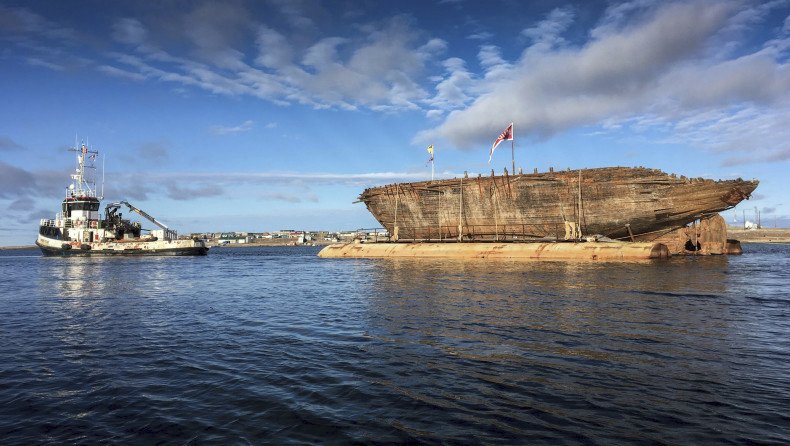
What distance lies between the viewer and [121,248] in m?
67.5

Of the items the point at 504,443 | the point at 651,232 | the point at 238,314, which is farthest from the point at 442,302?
the point at 651,232

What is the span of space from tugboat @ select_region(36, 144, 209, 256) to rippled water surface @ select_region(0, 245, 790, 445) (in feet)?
177

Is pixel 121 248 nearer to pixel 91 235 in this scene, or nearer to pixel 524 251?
pixel 91 235

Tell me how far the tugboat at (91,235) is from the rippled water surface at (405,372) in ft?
177

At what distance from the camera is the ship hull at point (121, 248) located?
221 feet

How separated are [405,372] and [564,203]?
150ft

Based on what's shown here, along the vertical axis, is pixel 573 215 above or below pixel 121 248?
above

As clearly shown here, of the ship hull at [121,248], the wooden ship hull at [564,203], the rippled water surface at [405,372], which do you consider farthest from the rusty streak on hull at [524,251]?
the ship hull at [121,248]

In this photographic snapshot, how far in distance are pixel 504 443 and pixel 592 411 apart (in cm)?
194

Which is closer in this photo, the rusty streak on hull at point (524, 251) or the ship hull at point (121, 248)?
the rusty streak on hull at point (524, 251)

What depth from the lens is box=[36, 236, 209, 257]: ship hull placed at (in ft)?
221

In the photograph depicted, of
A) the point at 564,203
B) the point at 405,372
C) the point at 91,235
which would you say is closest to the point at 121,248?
the point at 91,235

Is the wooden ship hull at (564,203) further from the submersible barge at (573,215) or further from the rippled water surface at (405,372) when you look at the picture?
the rippled water surface at (405,372)

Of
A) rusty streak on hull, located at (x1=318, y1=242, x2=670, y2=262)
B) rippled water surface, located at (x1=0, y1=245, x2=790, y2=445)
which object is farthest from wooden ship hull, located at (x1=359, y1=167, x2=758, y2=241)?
rippled water surface, located at (x1=0, y1=245, x2=790, y2=445)
